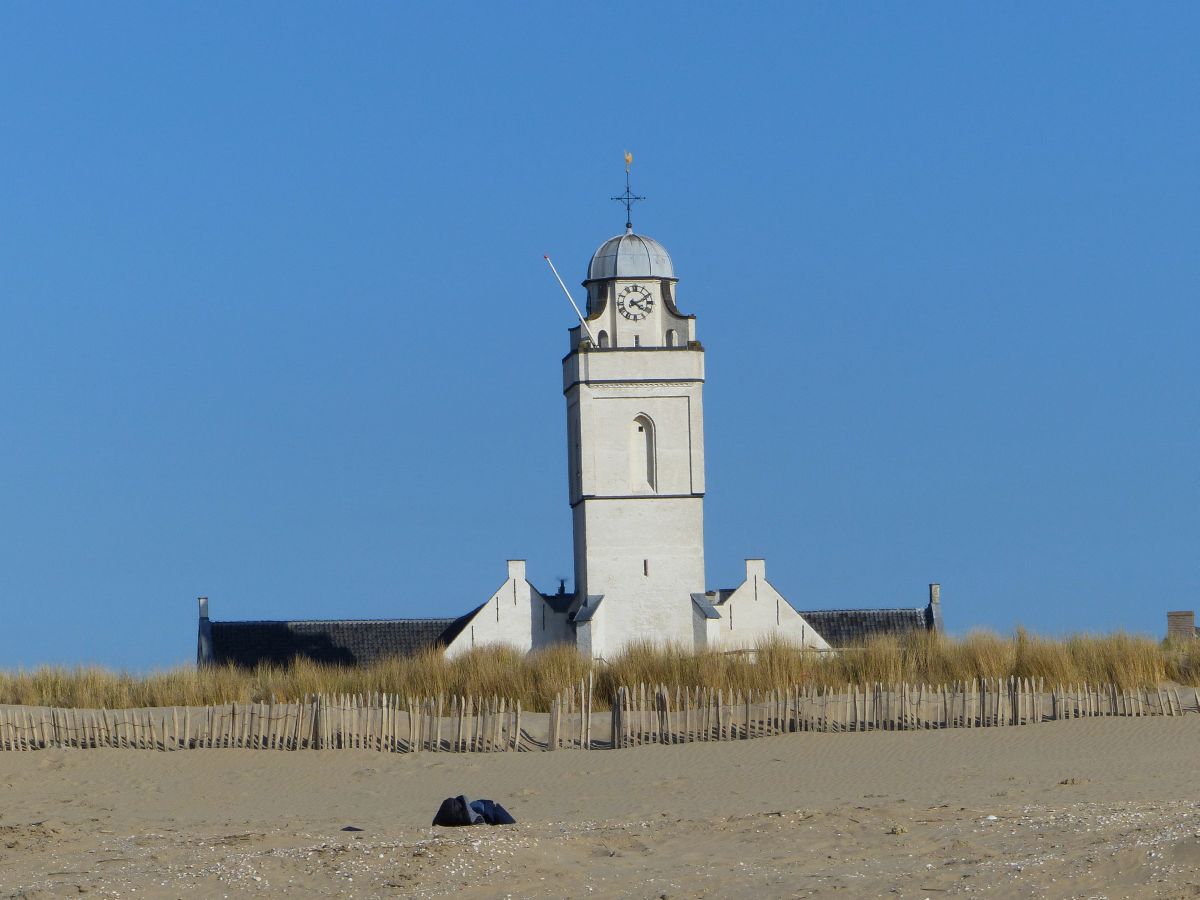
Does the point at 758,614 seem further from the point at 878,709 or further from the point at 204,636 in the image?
the point at 878,709

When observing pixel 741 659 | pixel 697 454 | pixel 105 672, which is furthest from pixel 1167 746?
pixel 697 454

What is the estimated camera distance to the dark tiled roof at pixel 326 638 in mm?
54875

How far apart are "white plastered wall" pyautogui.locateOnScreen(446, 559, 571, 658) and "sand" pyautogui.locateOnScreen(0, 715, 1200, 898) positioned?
918 inches

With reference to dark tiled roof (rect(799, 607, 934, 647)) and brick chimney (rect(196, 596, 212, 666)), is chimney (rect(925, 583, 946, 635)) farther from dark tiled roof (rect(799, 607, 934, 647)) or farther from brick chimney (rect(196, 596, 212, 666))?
brick chimney (rect(196, 596, 212, 666))

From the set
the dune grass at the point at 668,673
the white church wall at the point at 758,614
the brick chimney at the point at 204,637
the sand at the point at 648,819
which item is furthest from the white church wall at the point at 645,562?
the sand at the point at 648,819

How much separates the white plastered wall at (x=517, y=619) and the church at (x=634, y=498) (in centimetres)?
2

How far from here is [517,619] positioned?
169 ft

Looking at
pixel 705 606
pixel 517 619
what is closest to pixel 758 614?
pixel 705 606

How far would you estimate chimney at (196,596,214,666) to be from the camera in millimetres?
55216

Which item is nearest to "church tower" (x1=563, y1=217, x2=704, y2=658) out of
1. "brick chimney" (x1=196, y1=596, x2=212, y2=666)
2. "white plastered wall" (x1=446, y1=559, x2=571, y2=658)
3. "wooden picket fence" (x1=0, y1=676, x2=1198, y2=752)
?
"white plastered wall" (x1=446, y1=559, x2=571, y2=658)

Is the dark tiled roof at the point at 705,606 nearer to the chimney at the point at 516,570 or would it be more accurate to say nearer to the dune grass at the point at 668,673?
the chimney at the point at 516,570

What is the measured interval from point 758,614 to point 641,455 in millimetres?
4740

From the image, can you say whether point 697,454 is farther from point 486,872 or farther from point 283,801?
point 486,872

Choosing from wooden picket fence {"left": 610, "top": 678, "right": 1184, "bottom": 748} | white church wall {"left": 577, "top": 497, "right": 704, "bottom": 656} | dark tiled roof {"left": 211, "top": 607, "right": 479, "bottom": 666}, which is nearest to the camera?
wooden picket fence {"left": 610, "top": 678, "right": 1184, "bottom": 748}
